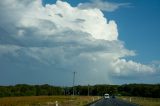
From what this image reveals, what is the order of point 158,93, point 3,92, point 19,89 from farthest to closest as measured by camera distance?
point 19,89
point 3,92
point 158,93

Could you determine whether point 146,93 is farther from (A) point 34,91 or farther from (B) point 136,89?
(A) point 34,91

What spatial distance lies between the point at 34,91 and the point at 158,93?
209 ft

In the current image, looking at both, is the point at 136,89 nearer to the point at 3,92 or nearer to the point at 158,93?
the point at 158,93

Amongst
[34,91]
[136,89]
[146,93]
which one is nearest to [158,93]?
[146,93]

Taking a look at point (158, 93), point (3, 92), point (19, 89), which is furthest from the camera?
point (19, 89)

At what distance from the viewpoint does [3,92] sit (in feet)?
564

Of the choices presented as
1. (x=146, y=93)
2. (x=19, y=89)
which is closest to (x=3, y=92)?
(x=19, y=89)

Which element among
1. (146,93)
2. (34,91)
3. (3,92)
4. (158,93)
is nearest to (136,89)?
(146,93)

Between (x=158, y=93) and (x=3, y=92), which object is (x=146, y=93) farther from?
(x=3, y=92)

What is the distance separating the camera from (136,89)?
197m

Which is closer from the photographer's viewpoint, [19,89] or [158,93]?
[158,93]

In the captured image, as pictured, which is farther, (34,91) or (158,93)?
(34,91)

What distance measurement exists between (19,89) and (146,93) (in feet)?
197

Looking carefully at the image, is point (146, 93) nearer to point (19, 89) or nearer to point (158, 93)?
point (158, 93)
